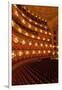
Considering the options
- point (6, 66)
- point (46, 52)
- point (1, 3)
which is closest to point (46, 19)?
point (46, 52)

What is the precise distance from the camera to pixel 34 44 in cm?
269

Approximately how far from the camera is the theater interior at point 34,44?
104 inches

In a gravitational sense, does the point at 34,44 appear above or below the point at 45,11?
below

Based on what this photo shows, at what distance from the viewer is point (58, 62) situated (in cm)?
275

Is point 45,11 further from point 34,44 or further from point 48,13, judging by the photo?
point 34,44

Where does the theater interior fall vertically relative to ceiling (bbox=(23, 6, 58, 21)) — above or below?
below

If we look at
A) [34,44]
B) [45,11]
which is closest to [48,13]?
[45,11]

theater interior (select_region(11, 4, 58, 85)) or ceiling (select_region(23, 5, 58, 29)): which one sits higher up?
ceiling (select_region(23, 5, 58, 29))

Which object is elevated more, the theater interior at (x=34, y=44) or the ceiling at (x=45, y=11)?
the ceiling at (x=45, y=11)

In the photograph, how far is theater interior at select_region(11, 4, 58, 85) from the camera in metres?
2.64

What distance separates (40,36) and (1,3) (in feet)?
1.93

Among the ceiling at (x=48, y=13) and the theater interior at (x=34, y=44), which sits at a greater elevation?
the ceiling at (x=48, y=13)

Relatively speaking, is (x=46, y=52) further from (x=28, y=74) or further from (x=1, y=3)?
(x=1, y=3)

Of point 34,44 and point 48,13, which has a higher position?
point 48,13
